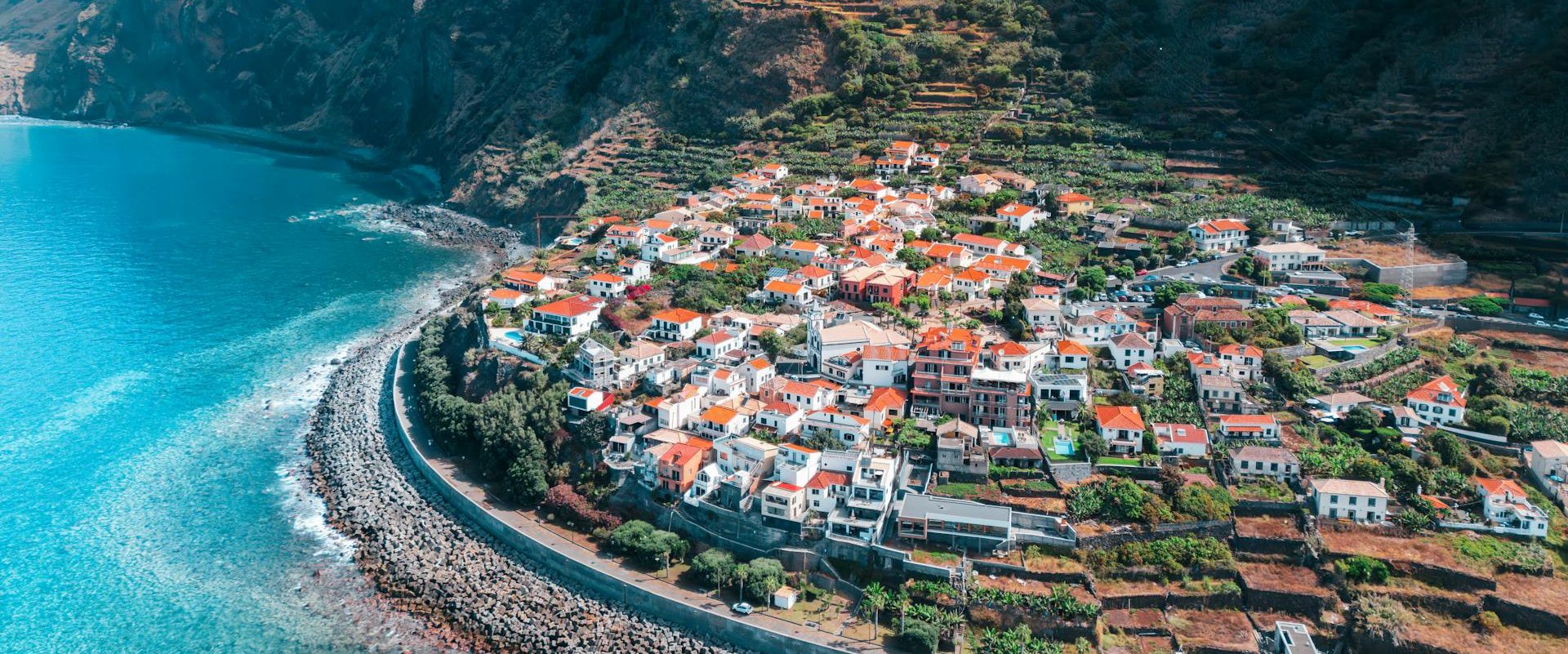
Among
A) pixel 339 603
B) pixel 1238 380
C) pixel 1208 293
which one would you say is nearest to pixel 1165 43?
pixel 1208 293

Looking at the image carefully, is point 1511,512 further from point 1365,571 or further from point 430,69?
point 430,69

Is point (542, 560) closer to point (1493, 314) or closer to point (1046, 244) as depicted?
point (1046, 244)

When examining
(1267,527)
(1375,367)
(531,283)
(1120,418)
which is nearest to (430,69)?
(531,283)

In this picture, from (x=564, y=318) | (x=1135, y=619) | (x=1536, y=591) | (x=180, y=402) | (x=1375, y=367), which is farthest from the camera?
(x=180, y=402)

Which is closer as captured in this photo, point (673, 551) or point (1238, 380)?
point (673, 551)

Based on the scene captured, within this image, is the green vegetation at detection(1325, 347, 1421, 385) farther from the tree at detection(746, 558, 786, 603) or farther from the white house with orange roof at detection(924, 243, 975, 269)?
the tree at detection(746, 558, 786, 603)

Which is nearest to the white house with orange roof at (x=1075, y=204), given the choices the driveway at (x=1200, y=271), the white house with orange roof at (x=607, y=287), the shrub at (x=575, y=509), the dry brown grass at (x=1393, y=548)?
the driveway at (x=1200, y=271)
